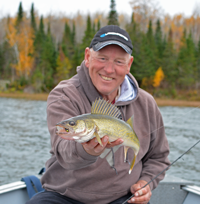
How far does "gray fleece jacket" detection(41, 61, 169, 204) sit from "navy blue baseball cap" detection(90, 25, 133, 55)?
36 cm

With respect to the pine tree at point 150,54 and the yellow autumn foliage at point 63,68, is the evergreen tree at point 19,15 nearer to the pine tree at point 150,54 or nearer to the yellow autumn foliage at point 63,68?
the yellow autumn foliage at point 63,68

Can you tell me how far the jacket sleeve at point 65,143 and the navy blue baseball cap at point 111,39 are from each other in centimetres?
57

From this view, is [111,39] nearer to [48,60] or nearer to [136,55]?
[136,55]

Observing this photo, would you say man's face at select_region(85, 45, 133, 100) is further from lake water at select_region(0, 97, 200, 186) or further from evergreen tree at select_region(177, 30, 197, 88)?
evergreen tree at select_region(177, 30, 197, 88)

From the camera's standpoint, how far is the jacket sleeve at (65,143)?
192 centimetres

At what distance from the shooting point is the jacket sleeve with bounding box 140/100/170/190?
2.93 m

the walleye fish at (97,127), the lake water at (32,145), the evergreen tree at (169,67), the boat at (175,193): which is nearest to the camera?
the walleye fish at (97,127)

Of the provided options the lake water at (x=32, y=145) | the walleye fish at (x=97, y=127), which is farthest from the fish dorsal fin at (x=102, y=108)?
the lake water at (x=32, y=145)

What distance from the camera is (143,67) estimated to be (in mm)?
43219

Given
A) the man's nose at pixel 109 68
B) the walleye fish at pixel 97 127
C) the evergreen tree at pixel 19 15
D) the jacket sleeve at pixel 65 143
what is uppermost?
the man's nose at pixel 109 68

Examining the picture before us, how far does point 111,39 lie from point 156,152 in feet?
4.57

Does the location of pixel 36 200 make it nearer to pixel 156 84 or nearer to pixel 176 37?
pixel 156 84

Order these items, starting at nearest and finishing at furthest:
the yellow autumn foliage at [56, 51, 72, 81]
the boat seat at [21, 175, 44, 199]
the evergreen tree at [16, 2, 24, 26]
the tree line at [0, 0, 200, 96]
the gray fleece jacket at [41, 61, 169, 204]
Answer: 1. the gray fleece jacket at [41, 61, 169, 204]
2. the boat seat at [21, 175, 44, 199]
3. the tree line at [0, 0, 200, 96]
4. the yellow autumn foliage at [56, 51, 72, 81]
5. the evergreen tree at [16, 2, 24, 26]

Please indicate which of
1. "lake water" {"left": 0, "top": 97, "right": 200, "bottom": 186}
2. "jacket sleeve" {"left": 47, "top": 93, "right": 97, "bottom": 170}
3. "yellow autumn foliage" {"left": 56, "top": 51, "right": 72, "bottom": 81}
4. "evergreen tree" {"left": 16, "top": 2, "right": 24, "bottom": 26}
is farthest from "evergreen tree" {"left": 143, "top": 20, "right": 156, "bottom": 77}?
"jacket sleeve" {"left": 47, "top": 93, "right": 97, "bottom": 170}
